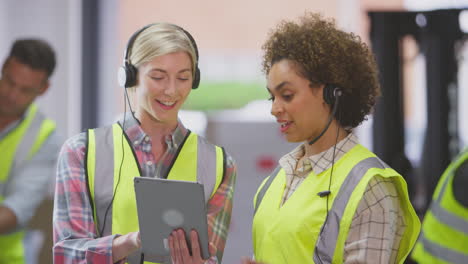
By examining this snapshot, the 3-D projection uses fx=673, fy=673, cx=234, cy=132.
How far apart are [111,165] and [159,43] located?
1.15 feet

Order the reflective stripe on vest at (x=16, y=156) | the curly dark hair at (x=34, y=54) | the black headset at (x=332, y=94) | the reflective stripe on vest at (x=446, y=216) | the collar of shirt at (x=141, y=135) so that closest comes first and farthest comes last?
the reflective stripe on vest at (x=446, y=216)
the black headset at (x=332, y=94)
the collar of shirt at (x=141, y=135)
the reflective stripe on vest at (x=16, y=156)
the curly dark hair at (x=34, y=54)

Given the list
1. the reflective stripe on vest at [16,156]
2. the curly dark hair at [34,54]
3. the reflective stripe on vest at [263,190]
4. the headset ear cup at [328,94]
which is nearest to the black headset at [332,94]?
the headset ear cup at [328,94]

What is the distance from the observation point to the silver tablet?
1570 millimetres

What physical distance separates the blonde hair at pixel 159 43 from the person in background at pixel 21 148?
1344 mm

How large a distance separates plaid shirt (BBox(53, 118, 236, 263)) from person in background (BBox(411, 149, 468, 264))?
53cm

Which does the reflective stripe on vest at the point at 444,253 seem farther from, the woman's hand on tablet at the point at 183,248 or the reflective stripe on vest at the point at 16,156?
the reflective stripe on vest at the point at 16,156

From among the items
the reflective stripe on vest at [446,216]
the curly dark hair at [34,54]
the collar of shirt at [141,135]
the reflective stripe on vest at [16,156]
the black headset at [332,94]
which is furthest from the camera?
the curly dark hair at [34,54]

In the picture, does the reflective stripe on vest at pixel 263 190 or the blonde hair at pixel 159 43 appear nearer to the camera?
the blonde hair at pixel 159 43

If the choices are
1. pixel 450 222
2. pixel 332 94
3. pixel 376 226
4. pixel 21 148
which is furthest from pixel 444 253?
pixel 21 148

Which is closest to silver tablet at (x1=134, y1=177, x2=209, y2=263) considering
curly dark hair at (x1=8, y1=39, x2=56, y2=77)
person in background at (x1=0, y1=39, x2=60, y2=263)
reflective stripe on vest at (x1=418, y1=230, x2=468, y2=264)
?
reflective stripe on vest at (x1=418, y1=230, x2=468, y2=264)

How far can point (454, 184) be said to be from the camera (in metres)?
1.58

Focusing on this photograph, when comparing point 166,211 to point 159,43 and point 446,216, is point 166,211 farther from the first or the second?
point 446,216

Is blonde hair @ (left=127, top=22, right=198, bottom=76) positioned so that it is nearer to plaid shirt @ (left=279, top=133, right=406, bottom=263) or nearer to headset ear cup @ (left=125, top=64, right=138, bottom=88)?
headset ear cup @ (left=125, top=64, right=138, bottom=88)

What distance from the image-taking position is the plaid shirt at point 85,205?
5.67 feet
